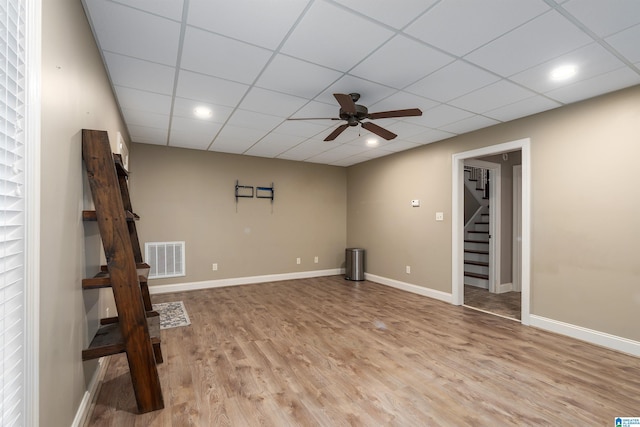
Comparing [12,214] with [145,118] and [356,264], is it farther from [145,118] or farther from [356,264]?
[356,264]

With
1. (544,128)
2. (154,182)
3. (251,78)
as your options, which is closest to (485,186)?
(544,128)

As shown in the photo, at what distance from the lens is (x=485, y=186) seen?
6.61m

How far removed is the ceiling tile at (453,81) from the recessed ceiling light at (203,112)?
2167 millimetres

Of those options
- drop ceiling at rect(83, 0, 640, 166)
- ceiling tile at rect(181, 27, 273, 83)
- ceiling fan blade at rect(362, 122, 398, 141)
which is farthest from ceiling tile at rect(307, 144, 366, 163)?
ceiling tile at rect(181, 27, 273, 83)

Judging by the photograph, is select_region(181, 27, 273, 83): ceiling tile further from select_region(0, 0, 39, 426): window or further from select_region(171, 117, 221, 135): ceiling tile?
select_region(171, 117, 221, 135): ceiling tile

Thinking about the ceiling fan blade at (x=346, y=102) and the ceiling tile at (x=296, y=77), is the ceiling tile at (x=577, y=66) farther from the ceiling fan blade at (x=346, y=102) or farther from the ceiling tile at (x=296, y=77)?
the ceiling tile at (x=296, y=77)

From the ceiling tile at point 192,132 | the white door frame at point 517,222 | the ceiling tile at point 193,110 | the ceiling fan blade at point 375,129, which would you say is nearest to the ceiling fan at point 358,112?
the ceiling fan blade at point 375,129

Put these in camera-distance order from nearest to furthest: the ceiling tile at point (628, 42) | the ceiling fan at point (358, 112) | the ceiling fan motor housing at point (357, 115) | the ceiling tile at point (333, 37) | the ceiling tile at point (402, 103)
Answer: the ceiling tile at point (333, 37) < the ceiling tile at point (628, 42) < the ceiling fan at point (358, 112) < the ceiling fan motor housing at point (357, 115) < the ceiling tile at point (402, 103)

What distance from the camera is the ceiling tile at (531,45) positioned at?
1.88 meters

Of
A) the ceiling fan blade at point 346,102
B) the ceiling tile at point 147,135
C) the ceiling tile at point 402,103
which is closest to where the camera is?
the ceiling fan blade at point 346,102

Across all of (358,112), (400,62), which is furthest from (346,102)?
(400,62)

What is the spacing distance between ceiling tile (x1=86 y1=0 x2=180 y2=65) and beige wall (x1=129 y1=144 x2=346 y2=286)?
298cm

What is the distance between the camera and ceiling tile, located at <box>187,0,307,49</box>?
1.71 meters

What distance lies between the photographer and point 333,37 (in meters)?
2.01
